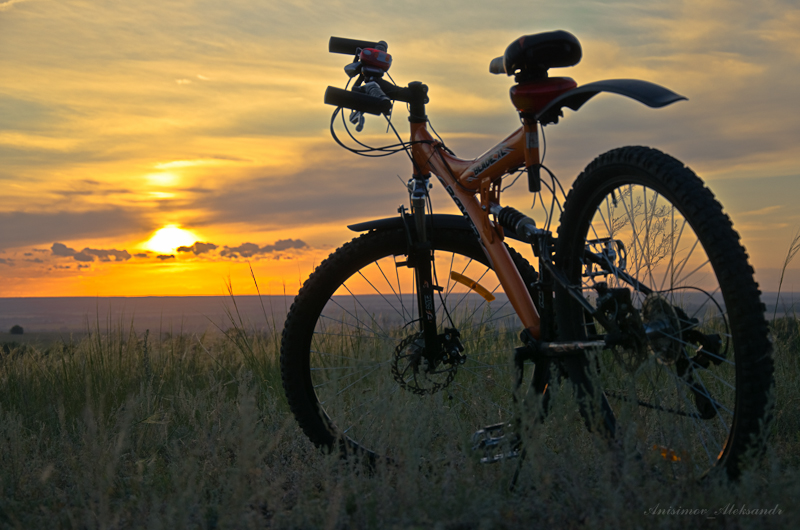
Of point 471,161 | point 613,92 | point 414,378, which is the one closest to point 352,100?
point 471,161

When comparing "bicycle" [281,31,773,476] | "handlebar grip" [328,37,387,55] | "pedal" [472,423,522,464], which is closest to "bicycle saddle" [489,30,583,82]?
"bicycle" [281,31,773,476]

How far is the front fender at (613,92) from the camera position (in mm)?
2085

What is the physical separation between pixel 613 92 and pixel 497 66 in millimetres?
684

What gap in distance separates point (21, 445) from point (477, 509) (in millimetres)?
2607

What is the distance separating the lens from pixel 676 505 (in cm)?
190

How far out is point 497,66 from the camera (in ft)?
9.18

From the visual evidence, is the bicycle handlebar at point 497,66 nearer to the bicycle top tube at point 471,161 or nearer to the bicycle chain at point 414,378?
the bicycle top tube at point 471,161

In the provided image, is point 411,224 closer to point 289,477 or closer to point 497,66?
point 497,66

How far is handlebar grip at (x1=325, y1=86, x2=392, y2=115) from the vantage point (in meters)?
3.02

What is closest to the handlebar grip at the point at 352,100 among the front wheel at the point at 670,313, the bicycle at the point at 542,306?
the bicycle at the point at 542,306

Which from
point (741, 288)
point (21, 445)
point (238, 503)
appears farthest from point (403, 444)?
point (21, 445)

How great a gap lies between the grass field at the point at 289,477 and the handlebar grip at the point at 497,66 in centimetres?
149

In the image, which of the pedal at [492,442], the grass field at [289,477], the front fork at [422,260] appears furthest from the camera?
the front fork at [422,260]

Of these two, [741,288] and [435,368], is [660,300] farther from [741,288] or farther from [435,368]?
[435,368]
